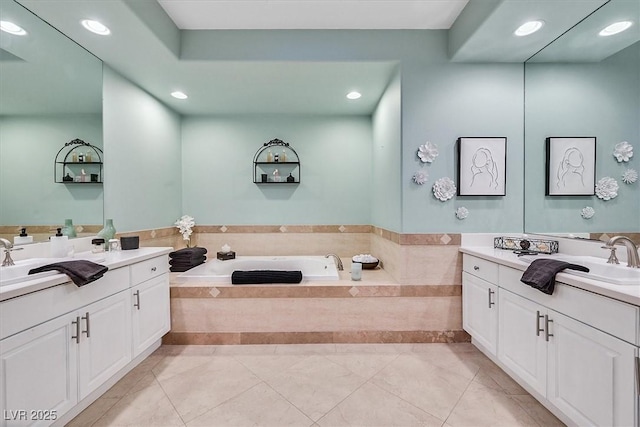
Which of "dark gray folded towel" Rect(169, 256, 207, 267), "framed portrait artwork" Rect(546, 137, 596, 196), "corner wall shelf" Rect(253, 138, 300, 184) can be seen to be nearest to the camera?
"framed portrait artwork" Rect(546, 137, 596, 196)

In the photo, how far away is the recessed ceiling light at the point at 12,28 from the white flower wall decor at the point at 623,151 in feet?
13.1

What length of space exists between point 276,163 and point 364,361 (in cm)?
250

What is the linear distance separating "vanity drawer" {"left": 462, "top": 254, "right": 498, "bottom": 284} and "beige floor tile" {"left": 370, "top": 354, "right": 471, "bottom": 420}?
2.48 ft

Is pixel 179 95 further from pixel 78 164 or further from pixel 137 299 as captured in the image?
pixel 137 299

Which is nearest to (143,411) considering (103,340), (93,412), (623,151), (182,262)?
(93,412)

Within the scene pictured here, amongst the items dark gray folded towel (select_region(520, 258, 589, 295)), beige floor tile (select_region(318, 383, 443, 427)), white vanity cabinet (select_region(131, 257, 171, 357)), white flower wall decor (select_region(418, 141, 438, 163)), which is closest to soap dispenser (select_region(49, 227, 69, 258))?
white vanity cabinet (select_region(131, 257, 171, 357))

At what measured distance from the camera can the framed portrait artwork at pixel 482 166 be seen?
2461 mm

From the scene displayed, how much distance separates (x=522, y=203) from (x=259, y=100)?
288 cm

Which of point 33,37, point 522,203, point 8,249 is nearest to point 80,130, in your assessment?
point 33,37

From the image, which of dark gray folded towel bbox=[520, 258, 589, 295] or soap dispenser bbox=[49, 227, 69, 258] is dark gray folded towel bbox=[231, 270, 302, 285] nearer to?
soap dispenser bbox=[49, 227, 69, 258]

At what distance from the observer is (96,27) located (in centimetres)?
193

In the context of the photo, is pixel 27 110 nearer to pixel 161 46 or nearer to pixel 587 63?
pixel 161 46

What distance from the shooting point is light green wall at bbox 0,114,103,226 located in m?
1.76

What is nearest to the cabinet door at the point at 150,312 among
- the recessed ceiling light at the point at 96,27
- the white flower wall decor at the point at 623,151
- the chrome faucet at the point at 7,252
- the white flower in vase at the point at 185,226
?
the chrome faucet at the point at 7,252
